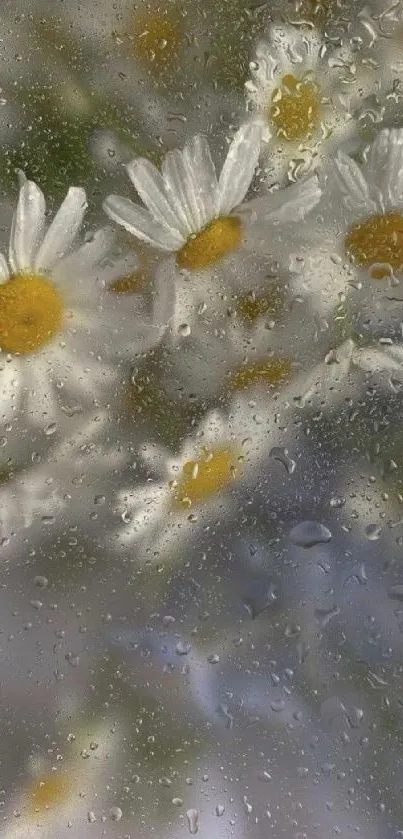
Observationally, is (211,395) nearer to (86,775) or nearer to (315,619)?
(315,619)

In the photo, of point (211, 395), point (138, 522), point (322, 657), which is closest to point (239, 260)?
point (211, 395)

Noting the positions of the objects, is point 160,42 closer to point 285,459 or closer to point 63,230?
point 63,230

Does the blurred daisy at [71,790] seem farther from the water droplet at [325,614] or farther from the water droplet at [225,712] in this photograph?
the water droplet at [325,614]

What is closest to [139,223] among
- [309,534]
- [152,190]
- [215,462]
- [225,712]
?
[152,190]

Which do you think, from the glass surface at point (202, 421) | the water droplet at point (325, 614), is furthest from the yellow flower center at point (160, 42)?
the water droplet at point (325, 614)

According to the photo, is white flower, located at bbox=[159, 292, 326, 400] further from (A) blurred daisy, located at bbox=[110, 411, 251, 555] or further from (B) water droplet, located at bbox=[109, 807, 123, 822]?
(B) water droplet, located at bbox=[109, 807, 123, 822]

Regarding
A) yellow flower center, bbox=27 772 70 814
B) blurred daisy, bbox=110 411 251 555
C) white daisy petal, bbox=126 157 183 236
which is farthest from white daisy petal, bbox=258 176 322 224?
yellow flower center, bbox=27 772 70 814
